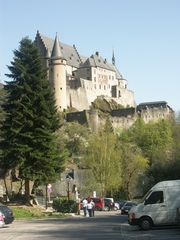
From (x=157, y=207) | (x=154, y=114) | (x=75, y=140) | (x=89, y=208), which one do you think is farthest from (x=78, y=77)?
(x=157, y=207)

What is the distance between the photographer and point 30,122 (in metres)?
44.6

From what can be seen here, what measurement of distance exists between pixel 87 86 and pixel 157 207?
415ft

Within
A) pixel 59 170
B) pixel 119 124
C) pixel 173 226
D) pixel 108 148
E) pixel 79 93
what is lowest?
pixel 173 226

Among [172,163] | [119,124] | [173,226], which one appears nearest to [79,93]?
[119,124]

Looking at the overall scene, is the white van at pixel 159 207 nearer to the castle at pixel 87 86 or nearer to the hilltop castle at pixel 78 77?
the castle at pixel 87 86

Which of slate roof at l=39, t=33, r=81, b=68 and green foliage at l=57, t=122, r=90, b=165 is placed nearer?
green foliage at l=57, t=122, r=90, b=165

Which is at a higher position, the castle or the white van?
the castle

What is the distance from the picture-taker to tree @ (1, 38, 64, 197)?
4400 cm

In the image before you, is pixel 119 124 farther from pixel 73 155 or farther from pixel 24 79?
pixel 24 79

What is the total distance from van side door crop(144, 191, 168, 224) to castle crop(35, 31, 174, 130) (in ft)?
301

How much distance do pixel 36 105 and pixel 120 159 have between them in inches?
1420

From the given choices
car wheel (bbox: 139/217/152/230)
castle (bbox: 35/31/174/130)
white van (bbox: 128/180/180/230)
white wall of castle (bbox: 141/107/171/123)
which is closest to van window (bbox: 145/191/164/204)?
white van (bbox: 128/180/180/230)

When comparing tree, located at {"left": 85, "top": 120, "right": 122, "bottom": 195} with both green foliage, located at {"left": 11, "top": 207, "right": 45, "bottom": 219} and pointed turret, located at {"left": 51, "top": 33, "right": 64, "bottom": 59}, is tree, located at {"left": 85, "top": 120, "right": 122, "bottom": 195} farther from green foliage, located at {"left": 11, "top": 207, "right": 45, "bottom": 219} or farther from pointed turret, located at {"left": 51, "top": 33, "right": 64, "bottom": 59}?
pointed turret, located at {"left": 51, "top": 33, "right": 64, "bottom": 59}

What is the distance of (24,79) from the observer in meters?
46.0
